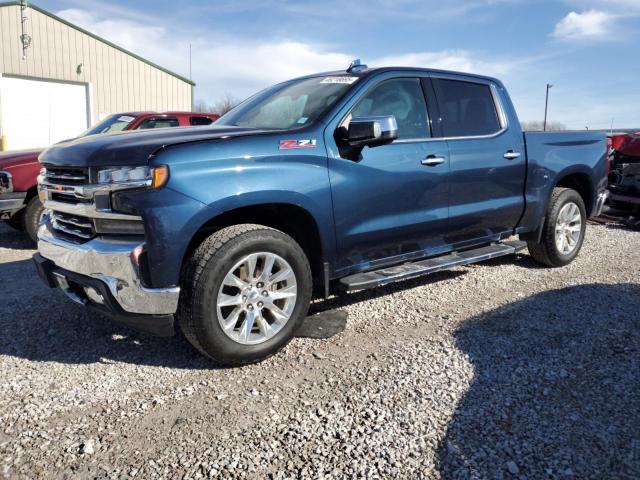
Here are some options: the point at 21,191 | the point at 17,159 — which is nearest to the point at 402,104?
the point at 21,191

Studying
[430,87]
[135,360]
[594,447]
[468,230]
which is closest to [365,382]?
[594,447]

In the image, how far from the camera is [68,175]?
10.6 feet

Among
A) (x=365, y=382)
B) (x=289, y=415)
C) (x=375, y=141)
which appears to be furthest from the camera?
(x=375, y=141)

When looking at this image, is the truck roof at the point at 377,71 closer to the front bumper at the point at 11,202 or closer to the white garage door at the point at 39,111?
the front bumper at the point at 11,202

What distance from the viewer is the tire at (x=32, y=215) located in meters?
6.33

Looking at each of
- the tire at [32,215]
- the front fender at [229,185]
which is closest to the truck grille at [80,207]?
the front fender at [229,185]

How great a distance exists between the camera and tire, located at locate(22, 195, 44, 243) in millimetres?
6332

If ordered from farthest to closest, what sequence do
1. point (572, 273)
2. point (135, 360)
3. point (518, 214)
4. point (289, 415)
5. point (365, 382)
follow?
point (572, 273) < point (518, 214) < point (135, 360) < point (365, 382) < point (289, 415)

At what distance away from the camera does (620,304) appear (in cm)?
427

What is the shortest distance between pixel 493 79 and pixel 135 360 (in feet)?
13.3

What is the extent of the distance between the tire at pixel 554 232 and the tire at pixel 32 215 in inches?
226

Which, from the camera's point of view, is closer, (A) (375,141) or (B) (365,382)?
(B) (365,382)

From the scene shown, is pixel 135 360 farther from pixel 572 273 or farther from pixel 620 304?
pixel 572 273

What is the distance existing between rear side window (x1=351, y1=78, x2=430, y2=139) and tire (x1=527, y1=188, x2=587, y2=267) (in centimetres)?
201
